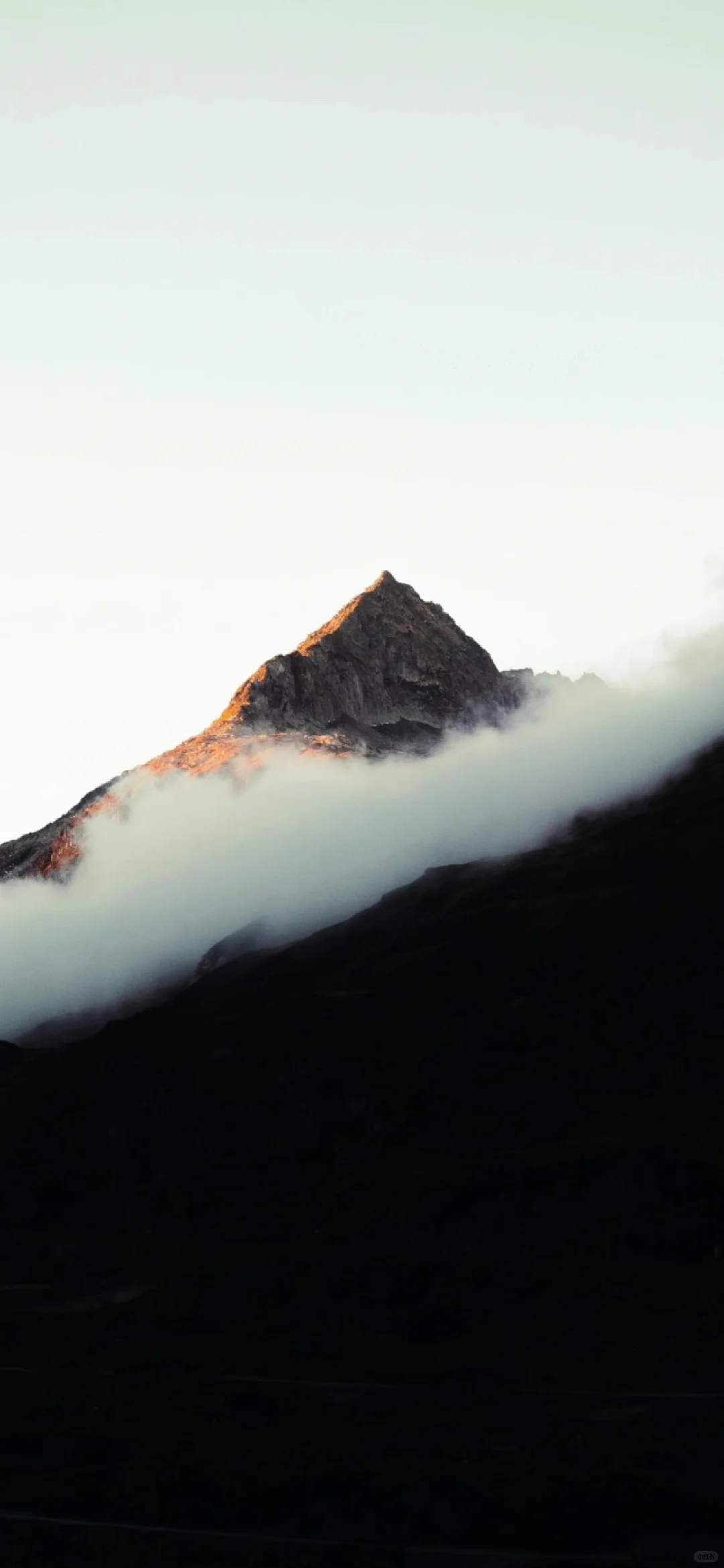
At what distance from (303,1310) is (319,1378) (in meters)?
21.6

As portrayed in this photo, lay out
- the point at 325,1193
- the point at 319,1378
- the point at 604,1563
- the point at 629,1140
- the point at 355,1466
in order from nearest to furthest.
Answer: the point at 604,1563, the point at 355,1466, the point at 319,1378, the point at 629,1140, the point at 325,1193

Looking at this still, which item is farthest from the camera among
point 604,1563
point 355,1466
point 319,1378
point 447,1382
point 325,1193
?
point 325,1193

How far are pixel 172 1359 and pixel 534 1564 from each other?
65498 millimetres

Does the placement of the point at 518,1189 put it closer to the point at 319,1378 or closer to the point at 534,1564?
the point at 319,1378

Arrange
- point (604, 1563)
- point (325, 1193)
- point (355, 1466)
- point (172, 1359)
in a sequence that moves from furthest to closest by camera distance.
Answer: point (325, 1193) → point (172, 1359) → point (355, 1466) → point (604, 1563)

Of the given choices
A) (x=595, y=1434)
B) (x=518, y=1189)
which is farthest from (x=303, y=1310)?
(x=595, y=1434)

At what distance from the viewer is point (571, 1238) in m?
167

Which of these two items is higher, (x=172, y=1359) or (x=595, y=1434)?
(x=172, y=1359)

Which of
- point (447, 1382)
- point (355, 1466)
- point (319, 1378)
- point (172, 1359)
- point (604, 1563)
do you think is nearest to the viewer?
point (604, 1563)

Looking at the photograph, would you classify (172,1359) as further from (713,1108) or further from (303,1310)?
(713,1108)

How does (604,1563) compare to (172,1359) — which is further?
(172,1359)

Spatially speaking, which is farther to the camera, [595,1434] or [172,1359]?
[172,1359]

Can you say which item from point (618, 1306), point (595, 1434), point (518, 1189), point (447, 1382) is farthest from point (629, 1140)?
point (595, 1434)

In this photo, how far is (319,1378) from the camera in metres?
144
